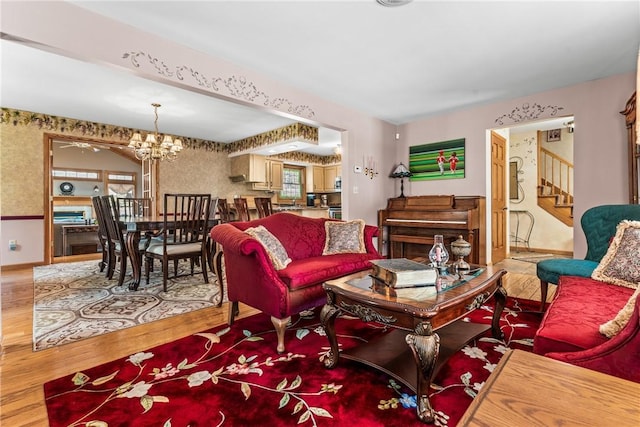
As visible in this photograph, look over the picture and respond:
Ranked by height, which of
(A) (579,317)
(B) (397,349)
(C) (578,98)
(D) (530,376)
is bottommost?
(B) (397,349)

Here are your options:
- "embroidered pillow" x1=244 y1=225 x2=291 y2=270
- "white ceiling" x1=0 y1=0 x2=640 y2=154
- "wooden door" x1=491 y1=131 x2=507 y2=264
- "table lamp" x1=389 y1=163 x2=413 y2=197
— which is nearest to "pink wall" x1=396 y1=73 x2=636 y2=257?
"white ceiling" x1=0 y1=0 x2=640 y2=154

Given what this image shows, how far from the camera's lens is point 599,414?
1.75 feet

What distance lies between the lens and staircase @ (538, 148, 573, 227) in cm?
565

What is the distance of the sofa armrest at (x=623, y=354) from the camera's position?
0.85 m

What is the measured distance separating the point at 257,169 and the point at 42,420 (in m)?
5.73

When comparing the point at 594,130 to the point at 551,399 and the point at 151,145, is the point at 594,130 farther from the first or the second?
the point at 151,145

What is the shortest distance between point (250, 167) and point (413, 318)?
5.81 m

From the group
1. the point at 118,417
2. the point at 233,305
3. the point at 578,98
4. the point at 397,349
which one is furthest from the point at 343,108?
the point at 118,417

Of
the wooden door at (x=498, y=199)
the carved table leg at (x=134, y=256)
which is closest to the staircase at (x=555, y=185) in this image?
the wooden door at (x=498, y=199)

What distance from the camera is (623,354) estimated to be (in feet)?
2.88

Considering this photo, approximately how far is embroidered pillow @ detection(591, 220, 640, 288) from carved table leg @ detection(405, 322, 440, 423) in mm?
1402

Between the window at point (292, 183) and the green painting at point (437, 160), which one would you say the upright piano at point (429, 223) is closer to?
the green painting at point (437, 160)

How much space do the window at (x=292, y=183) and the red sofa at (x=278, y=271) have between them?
17.4ft

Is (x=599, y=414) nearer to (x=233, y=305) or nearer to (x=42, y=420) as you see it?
(x=42, y=420)
